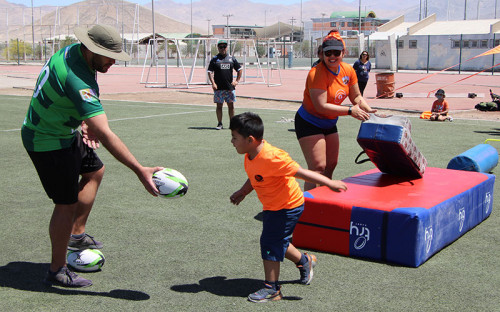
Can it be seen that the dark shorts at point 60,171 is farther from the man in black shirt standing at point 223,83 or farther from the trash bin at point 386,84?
the trash bin at point 386,84

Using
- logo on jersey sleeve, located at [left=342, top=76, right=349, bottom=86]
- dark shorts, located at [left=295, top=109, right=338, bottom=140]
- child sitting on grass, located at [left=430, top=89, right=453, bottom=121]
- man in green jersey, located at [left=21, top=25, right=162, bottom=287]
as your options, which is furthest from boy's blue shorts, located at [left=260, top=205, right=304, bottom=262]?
child sitting on grass, located at [left=430, top=89, right=453, bottom=121]

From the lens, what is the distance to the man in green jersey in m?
4.08

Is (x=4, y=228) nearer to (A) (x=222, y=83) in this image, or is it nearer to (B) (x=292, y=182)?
(B) (x=292, y=182)

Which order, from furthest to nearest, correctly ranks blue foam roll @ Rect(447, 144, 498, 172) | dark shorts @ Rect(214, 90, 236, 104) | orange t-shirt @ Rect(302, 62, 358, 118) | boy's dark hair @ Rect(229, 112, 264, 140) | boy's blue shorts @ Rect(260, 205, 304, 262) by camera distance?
dark shorts @ Rect(214, 90, 236, 104) → blue foam roll @ Rect(447, 144, 498, 172) → orange t-shirt @ Rect(302, 62, 358, 118) → boy's blue shorts @ Rect(260, 205, 304, 262) → boy's dark hair @ Rect(229, 112, 264, 140)

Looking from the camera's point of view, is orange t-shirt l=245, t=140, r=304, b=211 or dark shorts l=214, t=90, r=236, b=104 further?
dark shorts l=214, t=90, r=236, b=104

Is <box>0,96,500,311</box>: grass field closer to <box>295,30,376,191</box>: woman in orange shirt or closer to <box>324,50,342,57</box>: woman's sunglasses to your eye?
<box>295,30,376,191</box>: woman in orange shirt

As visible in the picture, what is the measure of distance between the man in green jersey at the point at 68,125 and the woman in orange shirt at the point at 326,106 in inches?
86.4

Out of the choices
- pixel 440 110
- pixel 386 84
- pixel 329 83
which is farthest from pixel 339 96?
pixel 386 84

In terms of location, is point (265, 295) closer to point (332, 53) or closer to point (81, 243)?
point (81, 243)

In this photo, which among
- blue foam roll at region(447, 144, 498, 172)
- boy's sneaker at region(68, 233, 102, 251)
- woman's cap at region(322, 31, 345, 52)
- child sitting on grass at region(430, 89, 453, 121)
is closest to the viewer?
boy's sneaker at region(68, 233, 102, 251)

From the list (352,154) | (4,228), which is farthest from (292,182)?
(352,154)

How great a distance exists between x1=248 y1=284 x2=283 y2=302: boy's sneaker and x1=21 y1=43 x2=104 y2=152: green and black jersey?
5.58ft

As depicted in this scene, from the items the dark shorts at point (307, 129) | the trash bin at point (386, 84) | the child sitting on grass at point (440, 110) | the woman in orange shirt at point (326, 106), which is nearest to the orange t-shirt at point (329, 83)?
the woman in orange shirt at point (326, 106)

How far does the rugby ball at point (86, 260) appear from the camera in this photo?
4797 mm
